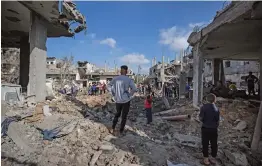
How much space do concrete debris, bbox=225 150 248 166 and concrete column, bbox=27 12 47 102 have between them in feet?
24.4

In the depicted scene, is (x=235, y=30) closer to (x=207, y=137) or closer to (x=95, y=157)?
(x=207, y=137)

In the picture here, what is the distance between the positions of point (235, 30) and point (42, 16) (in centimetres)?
786

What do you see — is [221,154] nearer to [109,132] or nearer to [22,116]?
[109,132]

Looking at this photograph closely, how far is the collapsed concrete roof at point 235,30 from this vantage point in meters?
7.92

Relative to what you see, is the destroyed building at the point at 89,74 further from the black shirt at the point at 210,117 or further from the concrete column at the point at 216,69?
the black shirt at the point at 210,117

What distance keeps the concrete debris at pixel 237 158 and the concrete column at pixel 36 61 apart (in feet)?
24.4

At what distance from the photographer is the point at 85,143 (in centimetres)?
565

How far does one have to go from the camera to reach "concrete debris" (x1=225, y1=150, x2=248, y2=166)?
19.9ft

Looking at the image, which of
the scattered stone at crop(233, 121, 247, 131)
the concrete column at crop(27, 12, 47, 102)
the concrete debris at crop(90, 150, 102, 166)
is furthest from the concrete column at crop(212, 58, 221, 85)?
the concrete debris at crop(90, 150, 102, 166)

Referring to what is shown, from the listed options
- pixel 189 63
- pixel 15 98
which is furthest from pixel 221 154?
pixel 189 63

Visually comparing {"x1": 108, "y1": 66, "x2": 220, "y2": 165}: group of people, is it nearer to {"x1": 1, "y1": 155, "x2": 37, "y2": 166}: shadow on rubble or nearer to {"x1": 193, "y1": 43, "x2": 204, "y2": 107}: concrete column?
{"x1": 1, "y1": 155, "x2": 37, "y2": 166}: shadow on rubble

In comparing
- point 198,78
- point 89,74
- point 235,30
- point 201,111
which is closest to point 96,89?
point 198,78

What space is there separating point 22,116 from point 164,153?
387cm

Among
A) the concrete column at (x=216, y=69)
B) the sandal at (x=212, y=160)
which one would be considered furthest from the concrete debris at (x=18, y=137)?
the concrete column at (x=216, y=69)
